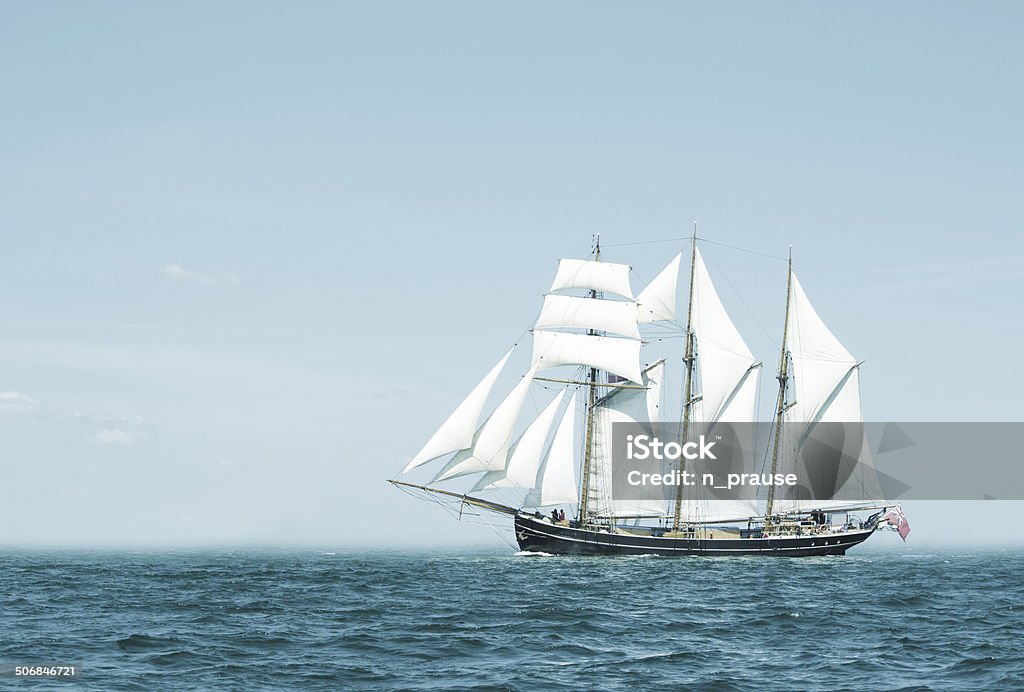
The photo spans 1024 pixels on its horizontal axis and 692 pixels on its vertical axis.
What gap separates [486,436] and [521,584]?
22117 millimetres

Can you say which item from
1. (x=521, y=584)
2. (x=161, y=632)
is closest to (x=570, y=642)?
(x=161, y=632)

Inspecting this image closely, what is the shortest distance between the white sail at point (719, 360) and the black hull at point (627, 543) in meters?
10.5

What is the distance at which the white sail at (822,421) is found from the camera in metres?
89.8

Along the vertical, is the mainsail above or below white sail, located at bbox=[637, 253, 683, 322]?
below

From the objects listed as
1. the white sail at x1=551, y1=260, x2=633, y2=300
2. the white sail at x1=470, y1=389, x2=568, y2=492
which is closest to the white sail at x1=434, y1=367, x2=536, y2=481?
the white sail at x1=470, y1=389, x2=568, y2=492

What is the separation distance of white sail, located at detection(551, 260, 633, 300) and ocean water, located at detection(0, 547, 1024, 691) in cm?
3300

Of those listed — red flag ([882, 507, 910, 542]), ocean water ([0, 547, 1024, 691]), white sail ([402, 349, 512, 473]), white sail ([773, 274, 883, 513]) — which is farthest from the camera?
red flag ([882, 507, 910, 542])

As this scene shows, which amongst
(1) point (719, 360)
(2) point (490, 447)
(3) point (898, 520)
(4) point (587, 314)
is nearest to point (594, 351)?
(4) point (587, 314)

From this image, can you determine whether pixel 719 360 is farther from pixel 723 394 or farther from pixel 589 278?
pixel 589 278

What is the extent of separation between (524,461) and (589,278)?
17.3m

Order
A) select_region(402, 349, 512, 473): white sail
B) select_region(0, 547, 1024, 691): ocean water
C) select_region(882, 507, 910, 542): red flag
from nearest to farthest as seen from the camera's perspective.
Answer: select_region(0, 547, 1024, 691): ocean water → select_region(402, 349, 512, 473): white sail → select_region(882, 507, 910, 542): red flag

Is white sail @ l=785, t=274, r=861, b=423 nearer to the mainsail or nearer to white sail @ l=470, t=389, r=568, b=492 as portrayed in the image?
the mainsail

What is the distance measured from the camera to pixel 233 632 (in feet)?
125

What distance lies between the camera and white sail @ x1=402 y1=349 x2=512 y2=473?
79312mm
